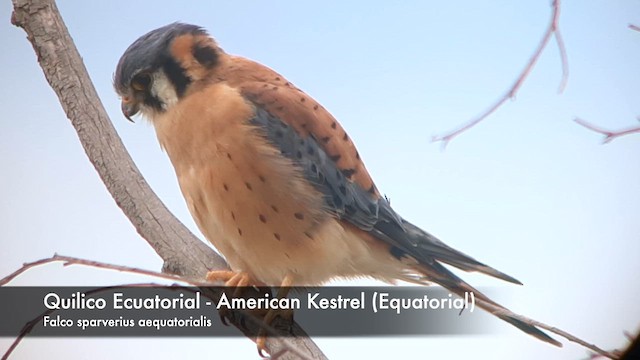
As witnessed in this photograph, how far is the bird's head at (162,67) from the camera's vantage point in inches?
39.5

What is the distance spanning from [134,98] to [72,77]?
113 millimetres

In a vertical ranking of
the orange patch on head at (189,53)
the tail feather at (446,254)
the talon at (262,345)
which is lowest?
the talon at (262,345)

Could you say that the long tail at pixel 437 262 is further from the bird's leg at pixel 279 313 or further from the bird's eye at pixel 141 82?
the bird's eye at pixel 141 82

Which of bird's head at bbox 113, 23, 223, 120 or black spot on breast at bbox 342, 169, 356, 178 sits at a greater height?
bird's head at bbox 113, 23, 223, 120

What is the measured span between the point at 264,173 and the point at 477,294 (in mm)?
380

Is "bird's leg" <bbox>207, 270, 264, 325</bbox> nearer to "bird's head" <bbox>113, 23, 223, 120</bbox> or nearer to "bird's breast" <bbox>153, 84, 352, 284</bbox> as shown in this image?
"bird's breast" <bbox>153, 84, 352, 284</bbox>

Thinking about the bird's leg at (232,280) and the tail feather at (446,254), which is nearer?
the tail feather at (446,254)

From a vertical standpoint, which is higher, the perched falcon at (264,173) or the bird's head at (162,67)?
the bird's head at (162,67)

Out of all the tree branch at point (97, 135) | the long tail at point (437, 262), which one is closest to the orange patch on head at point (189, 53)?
the tree branch at point (97, 135)

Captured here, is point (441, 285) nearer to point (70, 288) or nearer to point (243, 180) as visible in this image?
point (243, 180)

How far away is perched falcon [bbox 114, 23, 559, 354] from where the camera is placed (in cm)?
102

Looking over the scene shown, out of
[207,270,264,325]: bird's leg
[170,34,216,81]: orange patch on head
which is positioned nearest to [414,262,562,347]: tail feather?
[207,270,264,325]: bird's leg

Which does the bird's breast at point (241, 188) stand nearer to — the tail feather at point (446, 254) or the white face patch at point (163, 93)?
the white face patch at point (163, 93)

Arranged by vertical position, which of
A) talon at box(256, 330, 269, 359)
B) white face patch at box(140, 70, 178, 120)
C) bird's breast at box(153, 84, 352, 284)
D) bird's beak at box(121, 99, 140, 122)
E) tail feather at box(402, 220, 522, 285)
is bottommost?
talon at box(256, 330, 269, 359)
